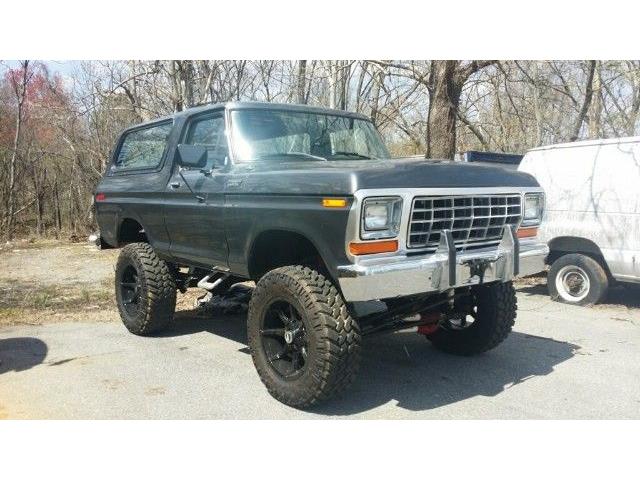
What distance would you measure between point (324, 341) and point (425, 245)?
0.87m

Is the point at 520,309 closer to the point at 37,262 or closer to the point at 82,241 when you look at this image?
the point at 37,262

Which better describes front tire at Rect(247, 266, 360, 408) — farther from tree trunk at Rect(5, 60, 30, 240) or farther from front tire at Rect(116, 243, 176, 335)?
tree trunk at Rect(5, 60, 30, 240)

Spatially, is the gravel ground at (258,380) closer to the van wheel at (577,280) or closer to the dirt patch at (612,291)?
the van wheel at (577,280)

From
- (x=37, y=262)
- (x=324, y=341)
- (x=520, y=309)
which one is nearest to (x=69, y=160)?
(x=37, y=262)

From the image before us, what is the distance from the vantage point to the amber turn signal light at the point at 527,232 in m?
4.18

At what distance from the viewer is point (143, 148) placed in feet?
19.4

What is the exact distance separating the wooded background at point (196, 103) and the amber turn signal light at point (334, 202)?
28.9 ft

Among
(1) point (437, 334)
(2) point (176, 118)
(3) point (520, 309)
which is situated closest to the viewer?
(1) point (437, 334)

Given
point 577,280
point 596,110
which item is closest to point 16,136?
point 577,280

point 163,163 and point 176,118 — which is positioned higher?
point 176,118

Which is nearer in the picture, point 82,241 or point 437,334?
point 437,334

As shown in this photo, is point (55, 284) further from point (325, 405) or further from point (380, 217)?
point (380, 217)

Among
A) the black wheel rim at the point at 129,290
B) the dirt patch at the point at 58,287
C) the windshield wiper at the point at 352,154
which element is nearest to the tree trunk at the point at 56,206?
the dirt patch at the point at 58,287

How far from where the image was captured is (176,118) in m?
5.29
